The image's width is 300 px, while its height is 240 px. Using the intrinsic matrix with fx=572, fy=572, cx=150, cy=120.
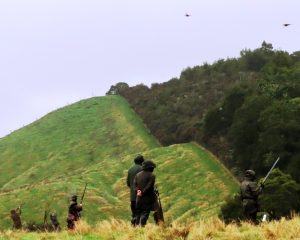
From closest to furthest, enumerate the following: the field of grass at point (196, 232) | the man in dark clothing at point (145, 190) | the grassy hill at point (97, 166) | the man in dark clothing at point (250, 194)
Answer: the field of grass at point (196, 232) < the man in dark clothing at point (145, 190) < the man in dark clothing at point (250, 194) < the grassy hill at point (97, 166)

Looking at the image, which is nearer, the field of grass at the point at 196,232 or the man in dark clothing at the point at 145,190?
the field of grass at the point at 196,232

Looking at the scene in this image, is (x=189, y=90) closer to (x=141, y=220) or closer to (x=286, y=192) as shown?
(x=286, y=192)

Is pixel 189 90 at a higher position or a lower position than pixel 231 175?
higher

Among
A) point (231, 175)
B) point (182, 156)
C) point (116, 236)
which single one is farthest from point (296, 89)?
point (116, 236)

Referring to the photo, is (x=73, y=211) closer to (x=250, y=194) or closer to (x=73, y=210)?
(x=73, y=210)

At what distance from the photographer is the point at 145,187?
16.6 metres

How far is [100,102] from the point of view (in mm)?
98438

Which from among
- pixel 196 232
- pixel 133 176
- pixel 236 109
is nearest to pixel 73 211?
pixel 133 176

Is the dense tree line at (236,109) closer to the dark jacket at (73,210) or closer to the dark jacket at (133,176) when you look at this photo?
the dark jacket at (73,210)

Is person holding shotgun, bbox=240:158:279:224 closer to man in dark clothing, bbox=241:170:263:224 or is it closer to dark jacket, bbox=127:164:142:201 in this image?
man in dark clothing, bbox=241:170:263:224

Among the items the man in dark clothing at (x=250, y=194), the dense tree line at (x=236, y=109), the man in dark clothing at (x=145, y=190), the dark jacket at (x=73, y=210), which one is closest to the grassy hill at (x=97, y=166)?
the dense tree line at (x=236, y=109)

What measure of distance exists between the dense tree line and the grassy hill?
2.38m

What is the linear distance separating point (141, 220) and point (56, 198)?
1555 inches

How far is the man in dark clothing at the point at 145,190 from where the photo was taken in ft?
54.3
